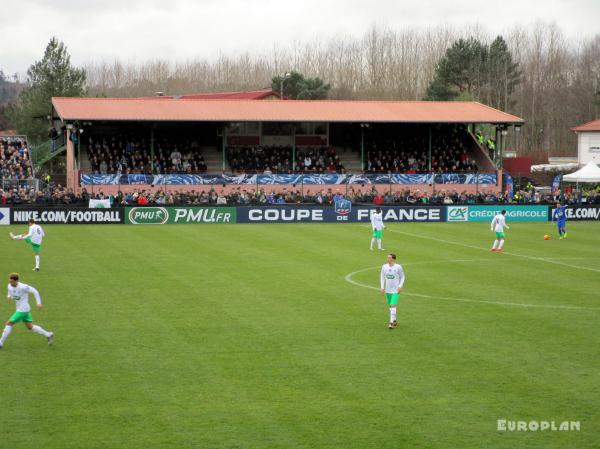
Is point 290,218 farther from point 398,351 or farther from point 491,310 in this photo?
point 398,351

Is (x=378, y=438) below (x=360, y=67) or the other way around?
below

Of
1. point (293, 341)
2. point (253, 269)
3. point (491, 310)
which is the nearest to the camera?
point (293, 341)

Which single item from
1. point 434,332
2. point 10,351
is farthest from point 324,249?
point 10,351

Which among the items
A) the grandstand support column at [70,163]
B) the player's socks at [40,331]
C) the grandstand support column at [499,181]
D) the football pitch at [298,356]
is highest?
the grandstand support column at [70,163]

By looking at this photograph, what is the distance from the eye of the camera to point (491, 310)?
853 inches

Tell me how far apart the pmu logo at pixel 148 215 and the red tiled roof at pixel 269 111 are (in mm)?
13051

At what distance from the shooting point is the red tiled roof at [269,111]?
203 ft

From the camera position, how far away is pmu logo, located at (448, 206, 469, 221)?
173 feet

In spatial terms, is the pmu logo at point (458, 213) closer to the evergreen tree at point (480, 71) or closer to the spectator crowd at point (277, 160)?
the spectator crowd at point (277, 160)

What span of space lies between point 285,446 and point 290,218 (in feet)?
129

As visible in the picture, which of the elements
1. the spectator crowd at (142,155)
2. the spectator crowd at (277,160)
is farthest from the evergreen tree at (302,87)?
the spectator crowd at (142,155)

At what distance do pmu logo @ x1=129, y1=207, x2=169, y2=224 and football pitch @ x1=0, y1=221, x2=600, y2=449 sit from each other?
16.9 meters

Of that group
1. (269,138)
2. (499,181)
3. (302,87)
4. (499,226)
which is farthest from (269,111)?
(302,87)

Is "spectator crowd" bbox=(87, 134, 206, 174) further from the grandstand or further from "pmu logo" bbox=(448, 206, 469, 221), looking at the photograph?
"pmu logo" bbox=(448, 206, 469, 221)
